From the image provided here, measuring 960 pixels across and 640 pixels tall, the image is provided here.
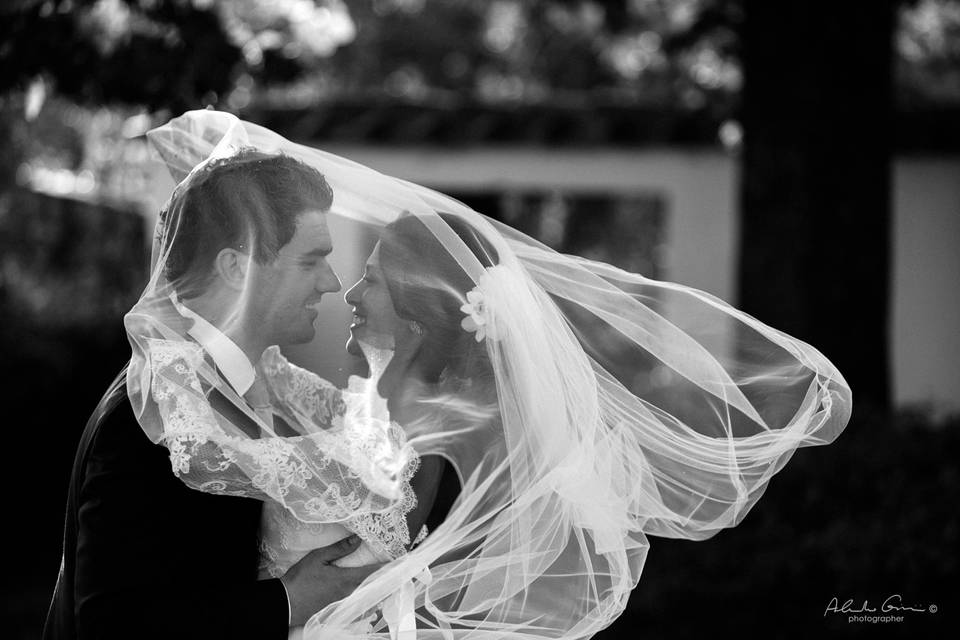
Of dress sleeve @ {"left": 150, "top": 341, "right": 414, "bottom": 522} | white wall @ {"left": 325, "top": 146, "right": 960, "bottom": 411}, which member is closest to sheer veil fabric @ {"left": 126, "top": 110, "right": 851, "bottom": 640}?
dress sleeve @ {"left": 150, "top": 341, "right": 414, "bottom": 522}

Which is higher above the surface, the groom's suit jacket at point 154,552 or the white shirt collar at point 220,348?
the white shirt collar at point 220,348

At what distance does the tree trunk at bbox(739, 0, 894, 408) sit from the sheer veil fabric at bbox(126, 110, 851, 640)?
3289mm

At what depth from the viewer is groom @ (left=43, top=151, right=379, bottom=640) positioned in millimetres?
1970

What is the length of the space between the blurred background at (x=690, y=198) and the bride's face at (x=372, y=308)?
2.96 ft

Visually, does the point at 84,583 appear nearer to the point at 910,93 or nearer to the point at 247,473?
the point at 247,473

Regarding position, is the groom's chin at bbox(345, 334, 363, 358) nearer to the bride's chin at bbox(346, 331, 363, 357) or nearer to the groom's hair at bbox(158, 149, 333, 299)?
the bride's chin at bbox(346, 331, 363, 357)

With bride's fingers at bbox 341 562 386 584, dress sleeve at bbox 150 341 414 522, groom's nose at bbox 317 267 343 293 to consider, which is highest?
groom's nose at bbox 317 267 343 293

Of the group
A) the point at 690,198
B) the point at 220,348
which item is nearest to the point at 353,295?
the point at 220,348

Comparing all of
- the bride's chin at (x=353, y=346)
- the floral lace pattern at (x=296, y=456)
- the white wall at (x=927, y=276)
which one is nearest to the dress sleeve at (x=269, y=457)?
the floral lace pattern at (x=296, y=456)

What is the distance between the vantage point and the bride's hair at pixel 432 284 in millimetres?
2441

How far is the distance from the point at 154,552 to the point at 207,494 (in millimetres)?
155

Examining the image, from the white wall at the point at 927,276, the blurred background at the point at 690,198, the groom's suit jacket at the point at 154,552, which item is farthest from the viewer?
the white wall at the point at 927,276

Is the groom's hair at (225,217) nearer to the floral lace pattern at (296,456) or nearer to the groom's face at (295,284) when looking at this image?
the groom's face at (295,284)

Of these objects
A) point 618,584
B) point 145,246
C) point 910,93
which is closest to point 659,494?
point 618,584
